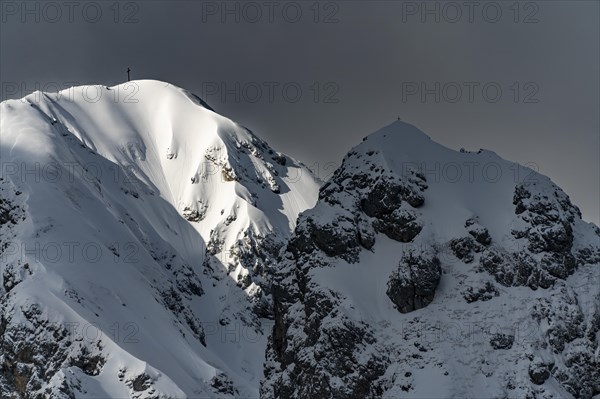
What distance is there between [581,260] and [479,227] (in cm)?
1148

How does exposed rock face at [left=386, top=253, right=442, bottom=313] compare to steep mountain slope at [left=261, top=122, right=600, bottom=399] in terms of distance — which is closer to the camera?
steep mountain slope at [left=261, top=122, right=600, bottom=399]

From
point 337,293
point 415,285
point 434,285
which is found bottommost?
point 337,293

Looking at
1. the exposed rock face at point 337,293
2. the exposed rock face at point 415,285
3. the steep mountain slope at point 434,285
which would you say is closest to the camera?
the steep mountain slope at point 434,285

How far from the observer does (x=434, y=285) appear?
14962 cm

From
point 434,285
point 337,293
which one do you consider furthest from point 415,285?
point 337,293

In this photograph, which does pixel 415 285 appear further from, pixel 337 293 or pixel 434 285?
pixel 337 293

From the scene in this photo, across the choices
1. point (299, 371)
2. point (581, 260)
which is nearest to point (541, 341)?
point (581, 260)

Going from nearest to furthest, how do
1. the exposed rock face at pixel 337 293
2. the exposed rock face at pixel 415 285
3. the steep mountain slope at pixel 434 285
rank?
the steep mountain slope at pixel 434 285 → the exposed rock face at pixel 337 293 → the exposed rock face at pixel 415 285

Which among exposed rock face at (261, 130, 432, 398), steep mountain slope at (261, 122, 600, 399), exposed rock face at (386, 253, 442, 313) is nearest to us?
steep mountain slope at (261, 122, 600, 399)

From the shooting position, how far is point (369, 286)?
152 m

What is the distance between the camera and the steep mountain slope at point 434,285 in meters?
142

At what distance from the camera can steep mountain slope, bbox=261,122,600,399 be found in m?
142

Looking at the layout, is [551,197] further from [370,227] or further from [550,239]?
[370,227]

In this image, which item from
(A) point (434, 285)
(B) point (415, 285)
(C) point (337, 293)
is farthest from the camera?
(A) point (434, 285)
